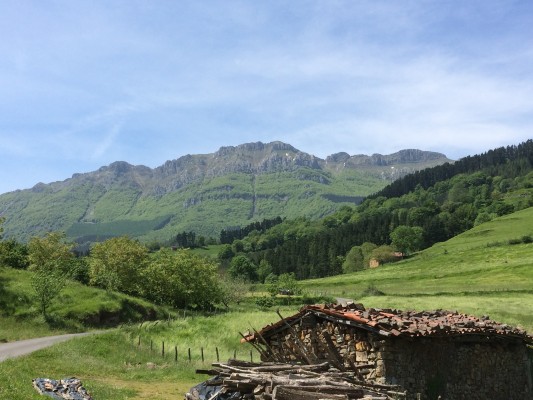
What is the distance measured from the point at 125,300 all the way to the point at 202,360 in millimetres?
26826

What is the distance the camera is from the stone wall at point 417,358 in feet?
63.4

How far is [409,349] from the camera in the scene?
19750 mm

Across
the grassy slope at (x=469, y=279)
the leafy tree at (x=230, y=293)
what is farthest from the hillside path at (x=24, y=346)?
the leafy tree at (x=230, y=293)

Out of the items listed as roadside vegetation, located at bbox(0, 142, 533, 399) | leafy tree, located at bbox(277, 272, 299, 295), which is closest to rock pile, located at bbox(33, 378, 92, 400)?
roadside vegetation, located at bbox(0, 142, 533, 399)

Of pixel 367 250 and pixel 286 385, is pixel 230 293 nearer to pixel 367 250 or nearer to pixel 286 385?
pixel 286 385

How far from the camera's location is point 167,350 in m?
42.2

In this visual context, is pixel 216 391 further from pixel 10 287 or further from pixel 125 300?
pixel 125 300

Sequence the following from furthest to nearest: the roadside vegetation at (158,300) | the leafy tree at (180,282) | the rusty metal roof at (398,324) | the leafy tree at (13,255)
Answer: the leafy tree at (180,282), the leafy tree at (13,255), the roadside vegetation at (158,300), the rusty metal roof at (398,324)

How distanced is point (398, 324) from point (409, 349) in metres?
1.27

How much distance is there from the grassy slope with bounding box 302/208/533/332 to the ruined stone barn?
25.4 metres

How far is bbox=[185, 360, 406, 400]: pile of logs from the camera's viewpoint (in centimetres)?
1416

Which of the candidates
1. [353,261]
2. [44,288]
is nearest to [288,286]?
[44,288]

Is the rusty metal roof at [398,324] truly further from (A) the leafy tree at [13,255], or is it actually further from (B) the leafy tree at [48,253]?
(B) the leafy tree at [48,253]

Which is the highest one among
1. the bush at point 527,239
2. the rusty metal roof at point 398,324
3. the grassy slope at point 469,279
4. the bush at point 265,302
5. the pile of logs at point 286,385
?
the bush at point 527,239
